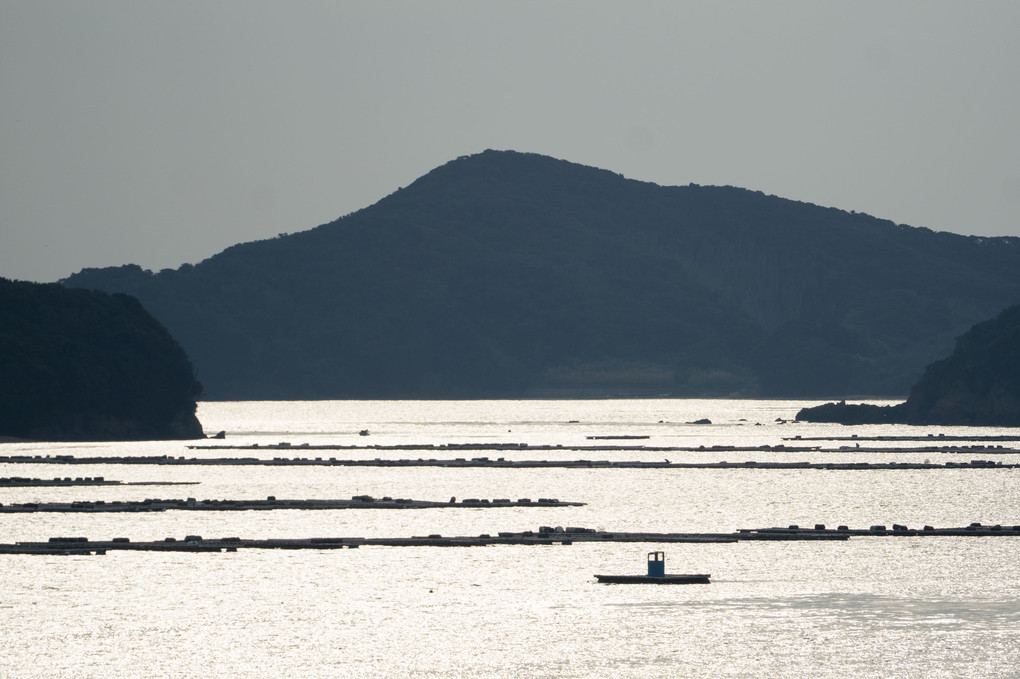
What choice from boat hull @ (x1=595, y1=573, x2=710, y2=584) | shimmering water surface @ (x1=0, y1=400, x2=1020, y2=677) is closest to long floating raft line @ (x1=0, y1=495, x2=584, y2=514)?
shimmering water surface @ (x1=0, y1=400, x2=1020, y2=677)

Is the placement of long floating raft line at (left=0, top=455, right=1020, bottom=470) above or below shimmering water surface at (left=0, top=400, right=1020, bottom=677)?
above

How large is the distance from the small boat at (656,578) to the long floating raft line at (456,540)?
12.3 metres

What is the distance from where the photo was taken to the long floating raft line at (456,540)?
81.8 metres

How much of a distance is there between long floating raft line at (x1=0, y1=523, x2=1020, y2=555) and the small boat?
483 inches

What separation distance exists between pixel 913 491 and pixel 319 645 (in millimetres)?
86736

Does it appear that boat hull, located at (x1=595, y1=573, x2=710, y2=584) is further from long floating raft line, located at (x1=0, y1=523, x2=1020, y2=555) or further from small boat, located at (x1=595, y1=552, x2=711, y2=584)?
long floating raft line, located at (x1=0, y1=523, x2=1020, y2=555)

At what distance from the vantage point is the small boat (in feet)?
233

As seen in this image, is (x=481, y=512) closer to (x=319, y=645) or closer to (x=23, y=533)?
(x=23, y=533)

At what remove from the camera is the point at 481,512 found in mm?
110438

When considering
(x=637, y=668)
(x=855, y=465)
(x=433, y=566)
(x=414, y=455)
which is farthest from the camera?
(x=414, y=455)

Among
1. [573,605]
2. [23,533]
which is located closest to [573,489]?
[23,533]

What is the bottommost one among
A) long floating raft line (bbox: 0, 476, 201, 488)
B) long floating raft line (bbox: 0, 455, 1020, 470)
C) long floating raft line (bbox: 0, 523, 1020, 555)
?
long floating raft line (bbox: 0, 523, 1020, 555)

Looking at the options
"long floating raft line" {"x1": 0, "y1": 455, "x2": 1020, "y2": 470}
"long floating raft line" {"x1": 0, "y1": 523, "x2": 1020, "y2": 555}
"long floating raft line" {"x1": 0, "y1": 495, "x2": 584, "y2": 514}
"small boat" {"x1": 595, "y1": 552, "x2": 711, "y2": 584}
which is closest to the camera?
"small boat" {"x1": 595, "y1": 552, "x2": 711, "y2": 584}

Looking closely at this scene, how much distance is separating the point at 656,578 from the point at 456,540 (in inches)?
670
